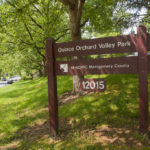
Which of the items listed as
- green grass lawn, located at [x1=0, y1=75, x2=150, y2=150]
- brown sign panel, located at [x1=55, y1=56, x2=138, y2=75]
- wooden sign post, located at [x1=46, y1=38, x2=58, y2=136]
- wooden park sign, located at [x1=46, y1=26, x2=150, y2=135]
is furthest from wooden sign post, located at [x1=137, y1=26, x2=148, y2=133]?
wooden sign post, located at [x1=46, y1=38, x2=58, y2=136]

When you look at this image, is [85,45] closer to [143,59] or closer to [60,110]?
[143,59]

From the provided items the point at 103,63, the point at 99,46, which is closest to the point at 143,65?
the point at 103,63

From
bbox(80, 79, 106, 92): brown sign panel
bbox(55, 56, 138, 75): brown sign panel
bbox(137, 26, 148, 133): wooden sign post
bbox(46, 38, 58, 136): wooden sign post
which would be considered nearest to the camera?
bbox(137, 26, 148, 133): wooden sign post

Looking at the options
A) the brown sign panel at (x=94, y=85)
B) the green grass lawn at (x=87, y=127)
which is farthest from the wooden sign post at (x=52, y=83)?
the brown sign panel at (x=94, y=85)

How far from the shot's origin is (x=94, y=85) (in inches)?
130

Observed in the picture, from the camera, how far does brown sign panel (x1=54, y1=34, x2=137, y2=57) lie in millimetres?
3152

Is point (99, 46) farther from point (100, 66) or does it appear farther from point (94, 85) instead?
point (94, 85)

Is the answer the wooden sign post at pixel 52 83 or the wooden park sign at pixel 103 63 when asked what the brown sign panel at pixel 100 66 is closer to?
the wooden park sign at pixel 103 63

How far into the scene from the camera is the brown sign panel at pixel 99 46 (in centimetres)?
315

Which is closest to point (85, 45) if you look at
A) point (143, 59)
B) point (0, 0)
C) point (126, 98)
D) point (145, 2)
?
point (143, 59)

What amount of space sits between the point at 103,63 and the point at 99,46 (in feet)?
1.28

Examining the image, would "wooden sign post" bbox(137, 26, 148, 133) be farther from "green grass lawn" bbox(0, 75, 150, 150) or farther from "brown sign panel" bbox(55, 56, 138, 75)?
"green grass lawn" bbox(0, 75, 150, 150)

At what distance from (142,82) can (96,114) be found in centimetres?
203

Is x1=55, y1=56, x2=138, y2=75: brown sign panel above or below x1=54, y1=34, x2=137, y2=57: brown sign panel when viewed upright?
below
